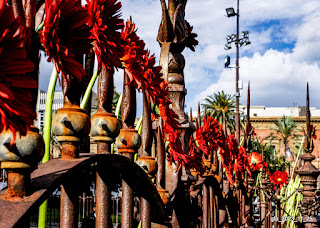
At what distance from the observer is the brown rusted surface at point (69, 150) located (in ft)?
3.04

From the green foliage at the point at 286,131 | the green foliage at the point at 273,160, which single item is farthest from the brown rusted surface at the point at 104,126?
the green foliage at the point at 286,131

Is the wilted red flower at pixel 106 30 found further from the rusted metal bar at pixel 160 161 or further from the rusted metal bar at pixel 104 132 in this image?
the rusted metal bar at pixel 160 161

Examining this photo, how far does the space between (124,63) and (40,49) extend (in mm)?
455

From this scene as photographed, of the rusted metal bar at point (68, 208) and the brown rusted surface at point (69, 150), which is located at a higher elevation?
the brown rusted surface at point (69, 150)

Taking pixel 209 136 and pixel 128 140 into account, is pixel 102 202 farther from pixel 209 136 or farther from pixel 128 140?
pixel 209 136

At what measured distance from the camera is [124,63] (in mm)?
1191

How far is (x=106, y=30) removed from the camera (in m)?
0.95

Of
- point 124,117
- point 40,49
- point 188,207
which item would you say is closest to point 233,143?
point 188,207

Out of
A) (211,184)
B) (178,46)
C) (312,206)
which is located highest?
(178,46)

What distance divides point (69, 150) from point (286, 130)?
53.0 meters

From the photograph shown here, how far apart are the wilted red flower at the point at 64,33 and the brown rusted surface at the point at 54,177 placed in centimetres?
20

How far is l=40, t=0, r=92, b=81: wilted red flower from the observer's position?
72 centimetres

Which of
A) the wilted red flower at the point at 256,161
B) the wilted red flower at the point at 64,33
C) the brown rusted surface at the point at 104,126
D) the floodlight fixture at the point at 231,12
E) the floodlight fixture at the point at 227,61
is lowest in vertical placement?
the wilted red flower at the point at 256,161

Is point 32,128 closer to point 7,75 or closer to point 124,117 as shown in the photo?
point 7,75
